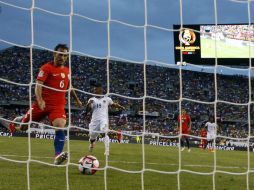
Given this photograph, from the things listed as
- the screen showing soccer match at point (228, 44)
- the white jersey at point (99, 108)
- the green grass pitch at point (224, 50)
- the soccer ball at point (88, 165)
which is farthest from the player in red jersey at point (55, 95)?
the green grass pitch at point (224, 50)

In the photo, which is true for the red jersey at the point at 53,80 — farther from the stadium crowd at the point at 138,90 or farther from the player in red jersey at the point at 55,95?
the stadium crowd at the point at 138,90

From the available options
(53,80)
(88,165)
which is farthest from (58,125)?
(88,165)

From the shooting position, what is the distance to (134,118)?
2597cm

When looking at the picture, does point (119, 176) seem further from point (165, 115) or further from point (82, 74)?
point (165, 115)

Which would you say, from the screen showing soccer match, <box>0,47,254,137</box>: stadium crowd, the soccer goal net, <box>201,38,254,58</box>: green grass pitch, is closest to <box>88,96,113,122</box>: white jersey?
the soccer goal net

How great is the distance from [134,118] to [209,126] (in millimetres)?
7811

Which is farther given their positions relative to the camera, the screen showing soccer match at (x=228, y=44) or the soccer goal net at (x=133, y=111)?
the screen showing soccer match at (x=228, y=44)

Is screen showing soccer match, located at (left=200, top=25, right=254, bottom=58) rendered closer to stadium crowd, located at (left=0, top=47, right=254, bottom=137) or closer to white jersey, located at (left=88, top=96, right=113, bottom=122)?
stadium crowd, located at (left=0, top=47, right=254, bottom=137)

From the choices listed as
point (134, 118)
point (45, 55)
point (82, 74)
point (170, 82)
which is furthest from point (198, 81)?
point (45, 55)

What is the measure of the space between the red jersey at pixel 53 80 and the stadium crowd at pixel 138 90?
1389cm

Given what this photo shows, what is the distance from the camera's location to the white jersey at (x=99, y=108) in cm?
1109

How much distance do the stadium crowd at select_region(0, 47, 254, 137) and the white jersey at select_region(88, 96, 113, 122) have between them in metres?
10.1

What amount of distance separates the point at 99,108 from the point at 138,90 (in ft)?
57.7

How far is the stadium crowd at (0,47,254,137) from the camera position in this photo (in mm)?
22781
